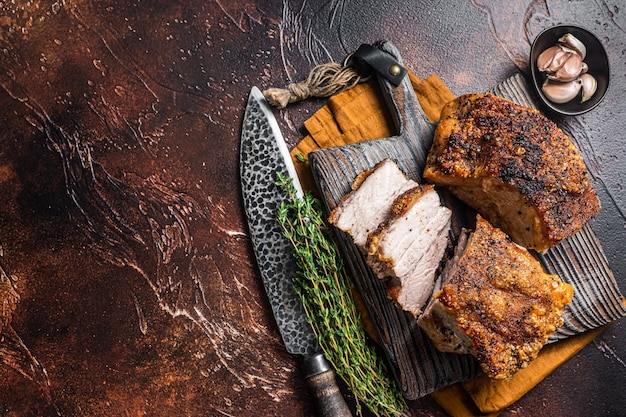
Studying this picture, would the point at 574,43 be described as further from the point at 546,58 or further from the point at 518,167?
the point at 518,167

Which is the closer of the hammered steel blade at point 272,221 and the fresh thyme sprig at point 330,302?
the fresh thyme sprig at point 330,302

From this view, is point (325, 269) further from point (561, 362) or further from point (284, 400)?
point (561, 362)

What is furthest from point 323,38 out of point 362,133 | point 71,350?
point 71,350

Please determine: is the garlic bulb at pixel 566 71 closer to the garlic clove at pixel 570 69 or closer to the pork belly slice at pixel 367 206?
the garlic clove at pixel 570 69

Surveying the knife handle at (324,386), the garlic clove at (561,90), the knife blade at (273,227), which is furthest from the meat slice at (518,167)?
the knife handle at (324,386)

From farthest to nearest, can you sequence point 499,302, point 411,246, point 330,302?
1. point 330,302
2. point 411,246
3. point 499,302

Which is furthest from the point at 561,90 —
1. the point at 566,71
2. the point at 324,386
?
the point at 324,386
